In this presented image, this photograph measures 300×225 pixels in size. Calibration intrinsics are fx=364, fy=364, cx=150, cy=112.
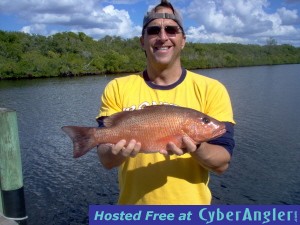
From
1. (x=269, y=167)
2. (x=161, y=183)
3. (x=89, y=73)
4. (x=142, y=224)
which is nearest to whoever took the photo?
(x=142, y=224)

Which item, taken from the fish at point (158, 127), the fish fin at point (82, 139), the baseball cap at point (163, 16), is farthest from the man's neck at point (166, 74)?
the fish fin at point (82, 139)

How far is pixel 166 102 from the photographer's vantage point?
2.92m

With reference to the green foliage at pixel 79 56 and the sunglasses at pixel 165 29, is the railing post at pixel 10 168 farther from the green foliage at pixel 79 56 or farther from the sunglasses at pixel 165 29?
the green foliage at pixel 79 56

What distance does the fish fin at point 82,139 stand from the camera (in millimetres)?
3010

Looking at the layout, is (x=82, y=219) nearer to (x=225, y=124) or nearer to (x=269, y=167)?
(x=269, y=167)

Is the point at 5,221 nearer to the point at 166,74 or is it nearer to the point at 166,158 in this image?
the point at 166,158

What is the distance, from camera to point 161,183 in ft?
9.15

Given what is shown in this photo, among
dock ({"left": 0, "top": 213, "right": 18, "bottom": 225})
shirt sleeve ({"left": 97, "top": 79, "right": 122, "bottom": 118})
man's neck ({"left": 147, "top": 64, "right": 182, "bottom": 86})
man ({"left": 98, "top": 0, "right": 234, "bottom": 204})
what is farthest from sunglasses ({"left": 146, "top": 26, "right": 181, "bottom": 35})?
dock ({"left": 0, "top": 213, "right": 18, "bottom": 225})

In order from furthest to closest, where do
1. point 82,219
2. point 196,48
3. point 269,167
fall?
point 196,48 < point 269,167 < point 82,219

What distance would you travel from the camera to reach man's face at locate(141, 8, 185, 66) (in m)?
2.86

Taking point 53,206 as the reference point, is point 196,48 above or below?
above

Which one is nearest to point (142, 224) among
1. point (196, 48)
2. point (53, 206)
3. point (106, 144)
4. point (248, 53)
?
point (106, 144)

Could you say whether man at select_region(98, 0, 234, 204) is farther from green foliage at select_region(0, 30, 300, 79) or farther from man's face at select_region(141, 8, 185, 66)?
green foliage at select_region(0, 30, 300, 79)

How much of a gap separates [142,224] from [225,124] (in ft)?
3.34
